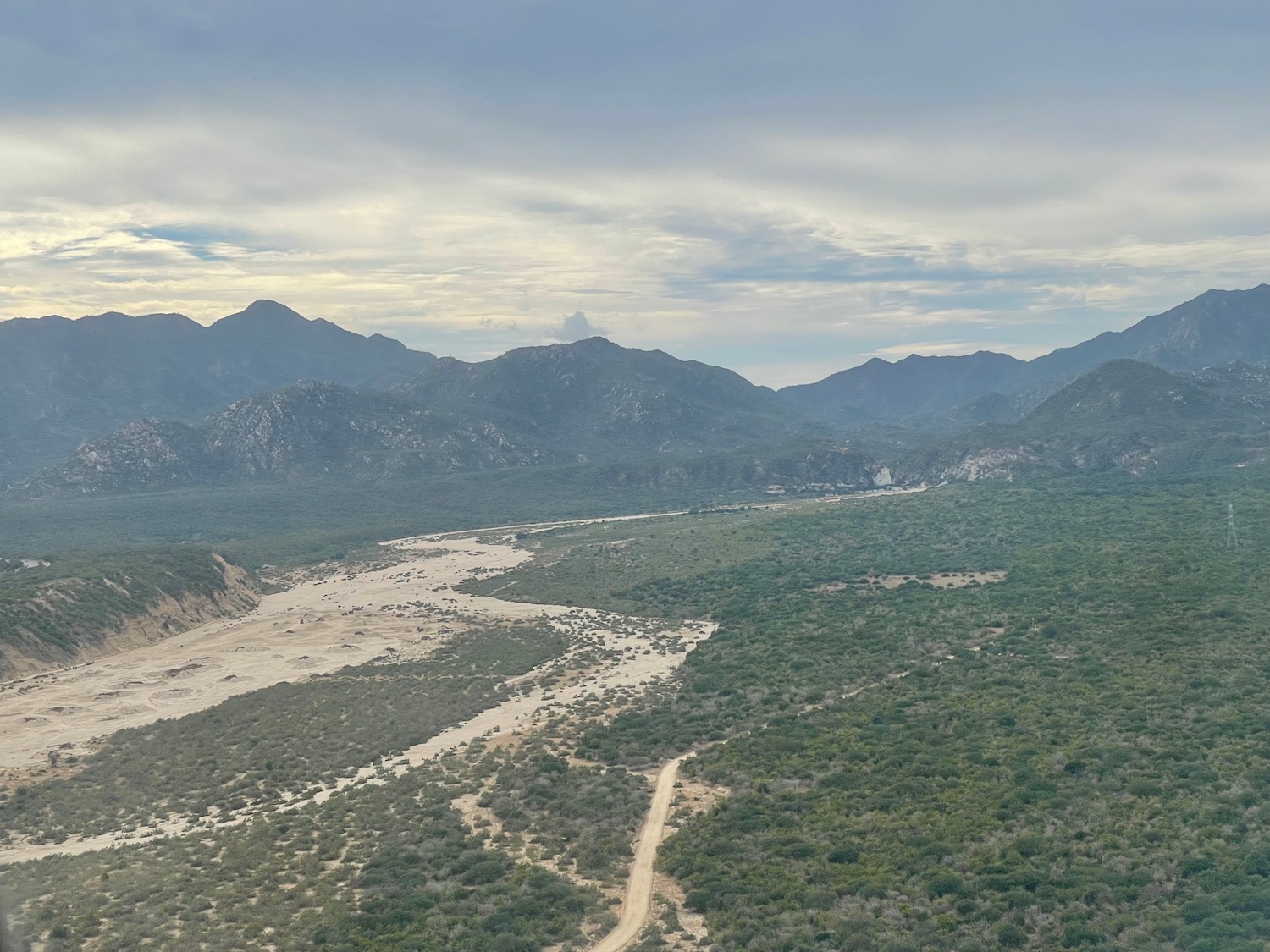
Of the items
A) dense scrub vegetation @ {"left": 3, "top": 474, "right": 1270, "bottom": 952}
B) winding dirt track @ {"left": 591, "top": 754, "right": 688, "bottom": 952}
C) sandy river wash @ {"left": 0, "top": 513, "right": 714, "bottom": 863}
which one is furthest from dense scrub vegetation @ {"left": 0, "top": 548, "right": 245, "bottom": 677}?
winding dirt track @ {"left": 591, "top": 754, "right": 688, "bottom": 952}

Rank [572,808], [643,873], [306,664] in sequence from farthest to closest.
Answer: [306,664] → [572,808] → [643,873]

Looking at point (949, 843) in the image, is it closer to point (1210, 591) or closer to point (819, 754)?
point (819, 754)

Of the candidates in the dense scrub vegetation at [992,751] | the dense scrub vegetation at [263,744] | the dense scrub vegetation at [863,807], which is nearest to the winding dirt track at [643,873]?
the dense scrub vegetation at [863,807]

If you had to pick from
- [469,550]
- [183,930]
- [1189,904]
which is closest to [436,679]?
[183,930]

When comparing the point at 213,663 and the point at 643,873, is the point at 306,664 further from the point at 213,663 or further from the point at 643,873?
the point at 643,873

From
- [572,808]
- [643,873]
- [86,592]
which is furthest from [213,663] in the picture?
[643,873]

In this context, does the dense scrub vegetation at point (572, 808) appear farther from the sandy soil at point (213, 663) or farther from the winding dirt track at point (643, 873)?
the sandy soil at point (213, 663)
